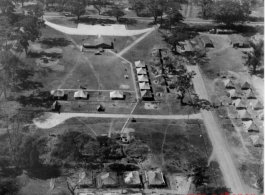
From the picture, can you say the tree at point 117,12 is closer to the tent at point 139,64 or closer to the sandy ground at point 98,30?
the sandy ground at point 98,30

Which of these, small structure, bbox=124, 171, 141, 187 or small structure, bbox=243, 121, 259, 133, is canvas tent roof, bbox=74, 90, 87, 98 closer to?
small structure, bbox=124, 171, 141, 187

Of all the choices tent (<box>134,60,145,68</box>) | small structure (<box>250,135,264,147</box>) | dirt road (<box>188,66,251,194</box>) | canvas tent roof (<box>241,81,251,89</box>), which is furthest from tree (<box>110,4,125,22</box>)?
small structure (<box>250,135,264,147</box>)

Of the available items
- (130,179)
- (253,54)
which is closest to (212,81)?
(253,54)

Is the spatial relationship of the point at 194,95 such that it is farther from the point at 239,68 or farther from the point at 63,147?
the point at 63,147

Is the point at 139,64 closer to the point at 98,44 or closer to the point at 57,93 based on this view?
the point at 98,44

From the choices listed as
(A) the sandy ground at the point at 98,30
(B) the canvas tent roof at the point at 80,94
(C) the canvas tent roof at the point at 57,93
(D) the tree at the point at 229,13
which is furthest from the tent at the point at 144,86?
(D) the tree at the point at 229,13

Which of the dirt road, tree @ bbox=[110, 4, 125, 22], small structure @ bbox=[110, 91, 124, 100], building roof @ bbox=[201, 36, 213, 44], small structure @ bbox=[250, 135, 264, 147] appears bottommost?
the dirt road

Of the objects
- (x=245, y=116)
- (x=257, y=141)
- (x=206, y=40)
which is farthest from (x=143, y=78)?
(x=257, y=141)
